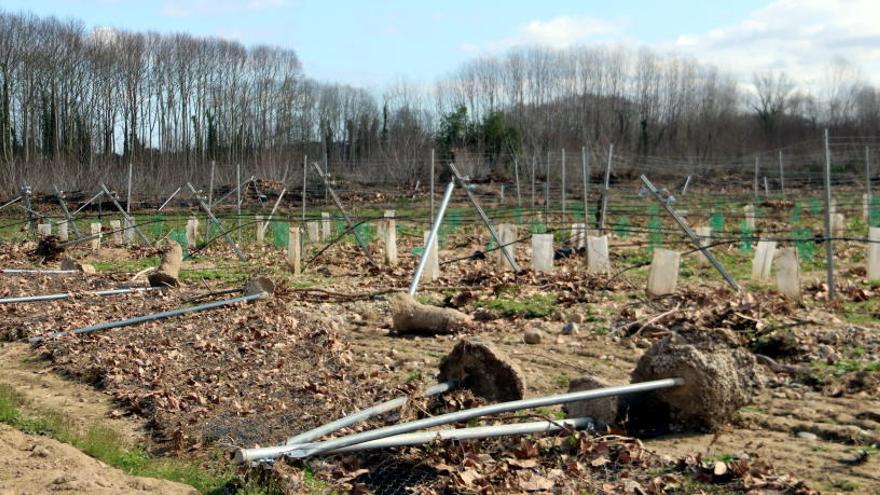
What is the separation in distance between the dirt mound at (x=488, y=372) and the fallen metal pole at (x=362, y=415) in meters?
0.14

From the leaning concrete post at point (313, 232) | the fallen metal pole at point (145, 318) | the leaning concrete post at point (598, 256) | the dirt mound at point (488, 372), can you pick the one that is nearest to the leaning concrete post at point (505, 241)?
the leaning concrete post at point (598, 256)

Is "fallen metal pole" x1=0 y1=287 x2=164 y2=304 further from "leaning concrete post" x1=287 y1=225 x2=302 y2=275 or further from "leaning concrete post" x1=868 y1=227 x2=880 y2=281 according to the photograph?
"leaning concrete post" x1=868 y1=227 x2=880 y2=281

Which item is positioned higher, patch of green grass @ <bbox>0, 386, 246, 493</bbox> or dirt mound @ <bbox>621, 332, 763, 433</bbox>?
dirt mound @ <bbox>621, 332, 763, 433</bbox>

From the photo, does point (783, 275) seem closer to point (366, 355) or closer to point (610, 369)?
point (610, 369)

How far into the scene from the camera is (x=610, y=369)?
323 inches

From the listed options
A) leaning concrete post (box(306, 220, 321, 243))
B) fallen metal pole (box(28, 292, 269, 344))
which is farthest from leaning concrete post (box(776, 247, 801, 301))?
leaning concrete post (box(306, 220, 321, 243))

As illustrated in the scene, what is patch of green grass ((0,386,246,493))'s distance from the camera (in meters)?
5.90

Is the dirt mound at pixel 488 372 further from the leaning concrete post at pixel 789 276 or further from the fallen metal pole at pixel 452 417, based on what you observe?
the leaning concrete post at pixel 789 276

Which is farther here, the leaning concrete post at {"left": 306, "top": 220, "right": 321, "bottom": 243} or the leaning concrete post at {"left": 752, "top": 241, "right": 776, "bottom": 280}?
the leaning concrete post at {"left": 306, "top": 220, "right": 321, "bottom": 243}

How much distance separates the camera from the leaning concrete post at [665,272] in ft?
38.1

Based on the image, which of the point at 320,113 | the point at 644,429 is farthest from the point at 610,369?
the point at 320,113

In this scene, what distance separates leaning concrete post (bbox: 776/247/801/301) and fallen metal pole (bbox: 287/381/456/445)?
5.58m

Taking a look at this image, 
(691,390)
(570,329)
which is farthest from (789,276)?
(691,390)

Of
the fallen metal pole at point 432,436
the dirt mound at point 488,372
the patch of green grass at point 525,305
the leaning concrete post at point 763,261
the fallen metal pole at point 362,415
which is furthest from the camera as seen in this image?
the leaning concrete post at point 763,261
